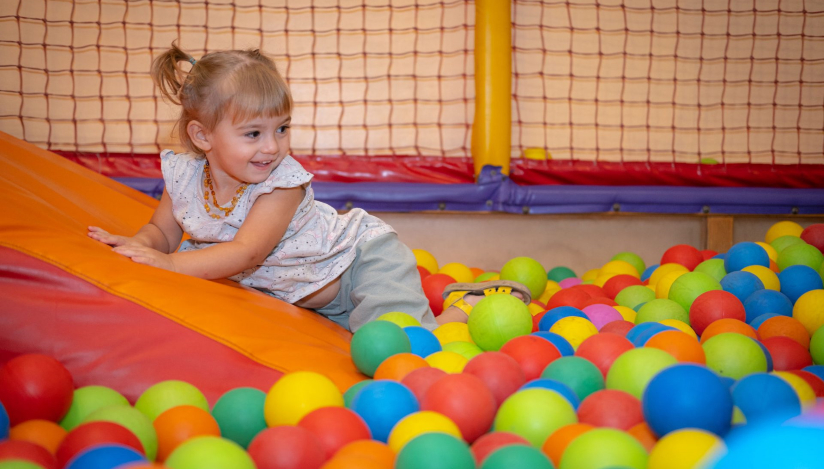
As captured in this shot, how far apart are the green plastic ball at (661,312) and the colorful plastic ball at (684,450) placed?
0.82m

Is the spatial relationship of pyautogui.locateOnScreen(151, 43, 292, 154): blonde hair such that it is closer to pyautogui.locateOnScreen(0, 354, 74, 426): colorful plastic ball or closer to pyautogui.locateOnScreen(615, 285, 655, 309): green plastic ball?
pyautogui.locateOnScreen(0, 354, 74, 426): colorful plastic ball

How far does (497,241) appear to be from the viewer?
255 centimetres

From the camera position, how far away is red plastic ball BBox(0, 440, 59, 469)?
0.73m

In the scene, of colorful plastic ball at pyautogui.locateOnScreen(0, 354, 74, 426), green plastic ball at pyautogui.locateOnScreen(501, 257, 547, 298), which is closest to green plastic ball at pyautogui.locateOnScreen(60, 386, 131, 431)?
colorful plastic ball at pyautogui.locateOnScreen(0, 354, 74, 426)

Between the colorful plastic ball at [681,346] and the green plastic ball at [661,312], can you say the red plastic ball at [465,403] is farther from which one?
the green plastic ball at [661,312]

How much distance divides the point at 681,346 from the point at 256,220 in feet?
2.92

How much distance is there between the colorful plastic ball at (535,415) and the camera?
2.85 feet

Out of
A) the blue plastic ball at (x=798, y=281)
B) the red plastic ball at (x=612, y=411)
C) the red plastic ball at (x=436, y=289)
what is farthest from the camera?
the red plastic ball at (x=436, y=289)

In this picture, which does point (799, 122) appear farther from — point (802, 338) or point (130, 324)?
point (130, 324)

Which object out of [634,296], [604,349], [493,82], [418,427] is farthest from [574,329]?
[493,82]

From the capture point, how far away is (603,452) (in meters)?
0.71

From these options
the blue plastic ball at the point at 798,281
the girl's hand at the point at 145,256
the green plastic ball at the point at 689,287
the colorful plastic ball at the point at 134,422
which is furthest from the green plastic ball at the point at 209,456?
the blue plastic ball at the point at 798,281

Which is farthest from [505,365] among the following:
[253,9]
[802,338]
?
[253,9]

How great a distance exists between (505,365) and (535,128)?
2446 mm
